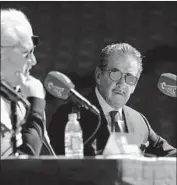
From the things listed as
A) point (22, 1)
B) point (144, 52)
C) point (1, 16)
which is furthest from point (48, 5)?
point (1, 16)

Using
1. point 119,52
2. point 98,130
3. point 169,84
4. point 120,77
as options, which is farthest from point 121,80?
point 169,84

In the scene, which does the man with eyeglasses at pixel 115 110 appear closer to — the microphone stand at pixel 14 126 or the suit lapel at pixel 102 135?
the suit lapel at pixel 102 135

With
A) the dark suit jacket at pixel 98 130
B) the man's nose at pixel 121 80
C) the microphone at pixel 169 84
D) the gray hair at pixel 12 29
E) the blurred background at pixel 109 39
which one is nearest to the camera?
the gray hair at pixel 12 29

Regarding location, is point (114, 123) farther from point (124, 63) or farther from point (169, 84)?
point (169, 84)

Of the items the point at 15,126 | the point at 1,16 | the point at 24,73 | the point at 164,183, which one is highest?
the point at 1,16

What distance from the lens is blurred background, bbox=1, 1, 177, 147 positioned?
14.2ft

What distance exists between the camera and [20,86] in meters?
2.86

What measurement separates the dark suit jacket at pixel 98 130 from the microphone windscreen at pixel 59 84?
0.49 metres

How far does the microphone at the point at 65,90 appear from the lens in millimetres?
2711

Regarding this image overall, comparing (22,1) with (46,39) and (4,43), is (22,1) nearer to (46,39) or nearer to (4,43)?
(46,39)

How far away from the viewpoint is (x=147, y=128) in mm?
3629

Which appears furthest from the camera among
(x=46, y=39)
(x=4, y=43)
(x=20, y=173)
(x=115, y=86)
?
(x=46, y=39)

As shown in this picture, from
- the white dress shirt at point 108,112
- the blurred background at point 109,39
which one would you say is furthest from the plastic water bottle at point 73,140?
the blurred background at point 109,39

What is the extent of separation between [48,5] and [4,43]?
5.26 ft
